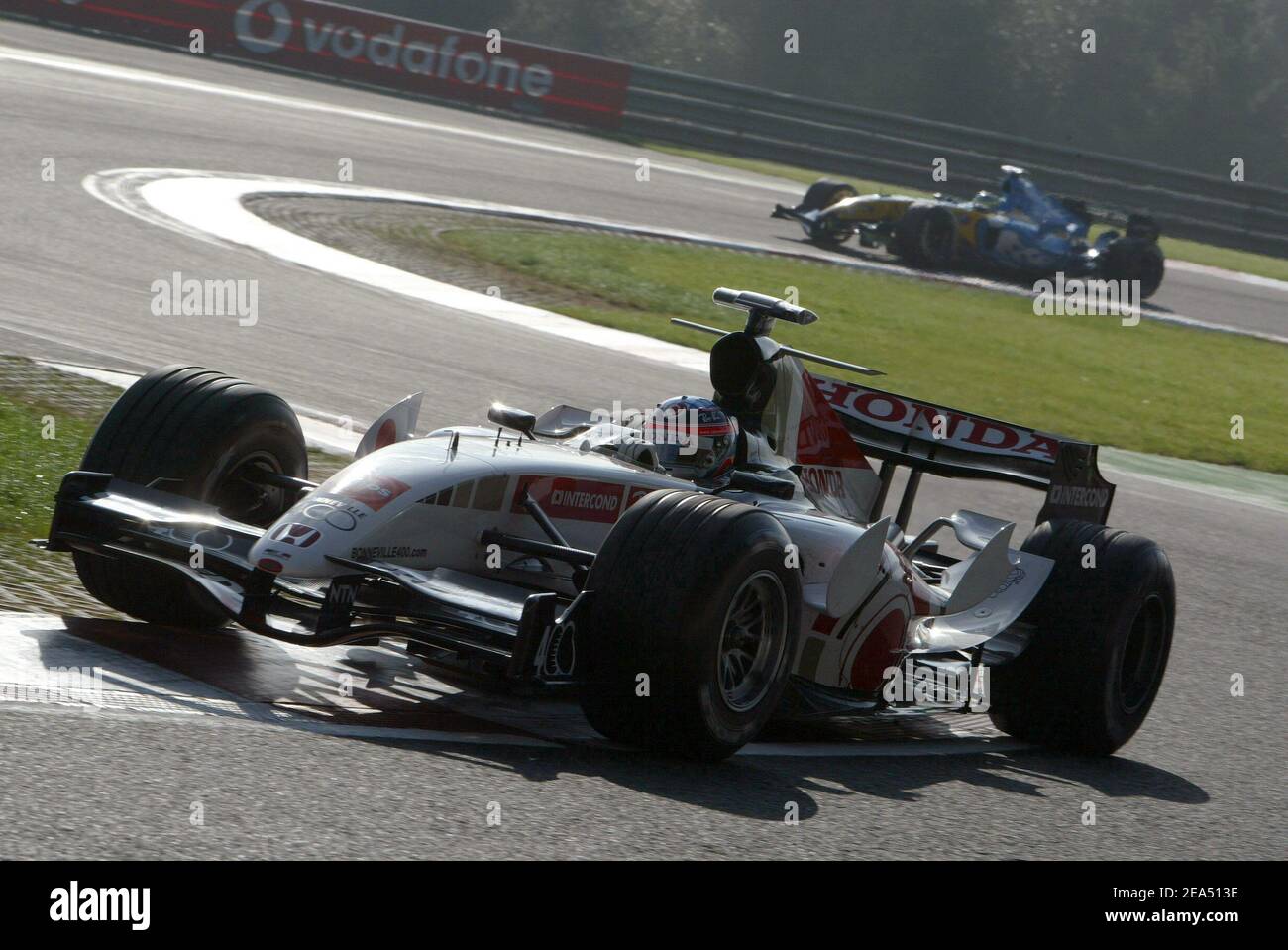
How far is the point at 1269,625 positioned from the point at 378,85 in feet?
78.7

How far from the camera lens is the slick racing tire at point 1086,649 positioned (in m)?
7.29

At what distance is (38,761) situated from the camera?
4715 millimetres

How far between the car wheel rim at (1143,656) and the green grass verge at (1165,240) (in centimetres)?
2529

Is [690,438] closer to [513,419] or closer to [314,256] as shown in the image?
[513,419]

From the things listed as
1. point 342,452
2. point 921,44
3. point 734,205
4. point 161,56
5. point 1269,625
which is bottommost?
point 1269,625

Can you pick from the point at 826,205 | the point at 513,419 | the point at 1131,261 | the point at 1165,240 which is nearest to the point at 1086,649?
the point at 513,419

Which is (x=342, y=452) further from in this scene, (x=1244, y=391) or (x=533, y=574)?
(x=1244, y=391)

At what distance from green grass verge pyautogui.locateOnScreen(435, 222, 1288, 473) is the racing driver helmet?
9074 mm

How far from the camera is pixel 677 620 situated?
18.4 ft

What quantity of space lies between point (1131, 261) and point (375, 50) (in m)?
13.9

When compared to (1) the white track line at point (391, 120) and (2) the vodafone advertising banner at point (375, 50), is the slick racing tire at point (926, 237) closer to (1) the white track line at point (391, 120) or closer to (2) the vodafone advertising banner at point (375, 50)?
(1) the white track line at point (391, 120)

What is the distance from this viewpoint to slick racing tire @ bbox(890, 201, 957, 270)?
81.8 ft

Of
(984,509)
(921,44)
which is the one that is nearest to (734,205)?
(984,509)

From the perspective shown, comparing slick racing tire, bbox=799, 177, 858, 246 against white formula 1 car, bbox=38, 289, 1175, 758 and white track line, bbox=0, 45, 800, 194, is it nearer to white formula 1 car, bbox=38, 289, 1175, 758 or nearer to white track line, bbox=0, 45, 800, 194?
white track line, bbox=0, 45, 800, 194
